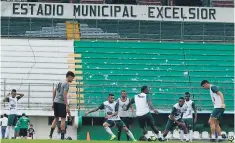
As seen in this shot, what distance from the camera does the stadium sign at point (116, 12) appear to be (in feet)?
103

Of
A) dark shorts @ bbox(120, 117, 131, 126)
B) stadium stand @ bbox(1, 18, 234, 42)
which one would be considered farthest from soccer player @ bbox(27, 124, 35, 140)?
stadium stand @ bbox(1, 18, 234, 42)

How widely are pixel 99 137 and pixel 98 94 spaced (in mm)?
2165

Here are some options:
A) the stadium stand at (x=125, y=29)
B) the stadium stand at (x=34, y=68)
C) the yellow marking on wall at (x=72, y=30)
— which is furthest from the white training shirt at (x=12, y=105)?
the yellow marking on wall at (x=72, y=30)

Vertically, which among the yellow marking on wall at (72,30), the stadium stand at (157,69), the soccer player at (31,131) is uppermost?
the yellow marking on wall at (72,30)

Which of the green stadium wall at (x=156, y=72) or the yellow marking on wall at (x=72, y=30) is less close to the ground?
the yellow marking on wall at (x=72, y=30)

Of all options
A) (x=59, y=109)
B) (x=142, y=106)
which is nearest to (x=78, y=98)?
(x=142, y=106)

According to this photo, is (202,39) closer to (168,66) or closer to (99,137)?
(168,66)

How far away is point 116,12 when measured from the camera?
31.7 meters

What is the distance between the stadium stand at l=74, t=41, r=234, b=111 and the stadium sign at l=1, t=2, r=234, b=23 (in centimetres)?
167

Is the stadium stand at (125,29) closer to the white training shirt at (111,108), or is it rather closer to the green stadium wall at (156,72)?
the green stadium wall at (156,72)

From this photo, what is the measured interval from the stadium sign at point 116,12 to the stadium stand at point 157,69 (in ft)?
5.47

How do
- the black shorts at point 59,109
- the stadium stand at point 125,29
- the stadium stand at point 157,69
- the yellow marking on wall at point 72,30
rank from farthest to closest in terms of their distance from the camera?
the yellow marking on wall at point 72,30
the stadium stand at point 125,29
the stadium stand at point 157,69
the black shorts at point 59,109

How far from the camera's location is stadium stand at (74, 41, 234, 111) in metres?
27.7

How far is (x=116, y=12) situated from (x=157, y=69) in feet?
12.5
